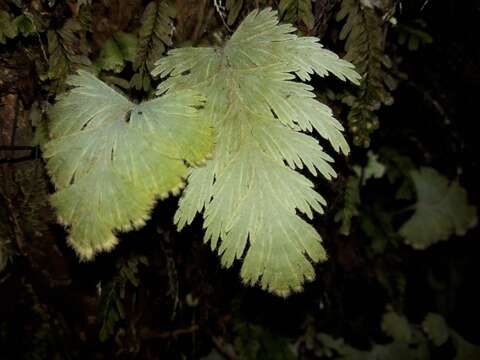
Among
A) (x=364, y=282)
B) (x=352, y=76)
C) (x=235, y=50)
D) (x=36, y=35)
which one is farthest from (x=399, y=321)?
(x=36, y=35)

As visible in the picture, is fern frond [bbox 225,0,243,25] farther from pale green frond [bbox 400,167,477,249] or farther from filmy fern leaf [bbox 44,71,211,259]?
pale green frond [bbox 400,167,477,249]

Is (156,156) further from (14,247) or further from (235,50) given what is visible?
(14,247)

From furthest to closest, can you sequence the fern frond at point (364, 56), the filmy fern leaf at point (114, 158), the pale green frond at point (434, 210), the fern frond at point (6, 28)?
1. the pale green frond at point (434, 210)
2. the fern frond at point (364, 56)
3. the fern frond at point (6, 28)
4. the filmy fern leaf at point (114, 158)

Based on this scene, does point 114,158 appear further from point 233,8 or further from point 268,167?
point 233,8

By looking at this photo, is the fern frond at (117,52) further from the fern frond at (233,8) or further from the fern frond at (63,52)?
the fern frond at (233,8)

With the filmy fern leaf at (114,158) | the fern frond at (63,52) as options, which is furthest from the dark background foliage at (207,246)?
the filmy fern leaf at (114,158)

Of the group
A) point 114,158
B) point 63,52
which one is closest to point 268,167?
point 114,158
